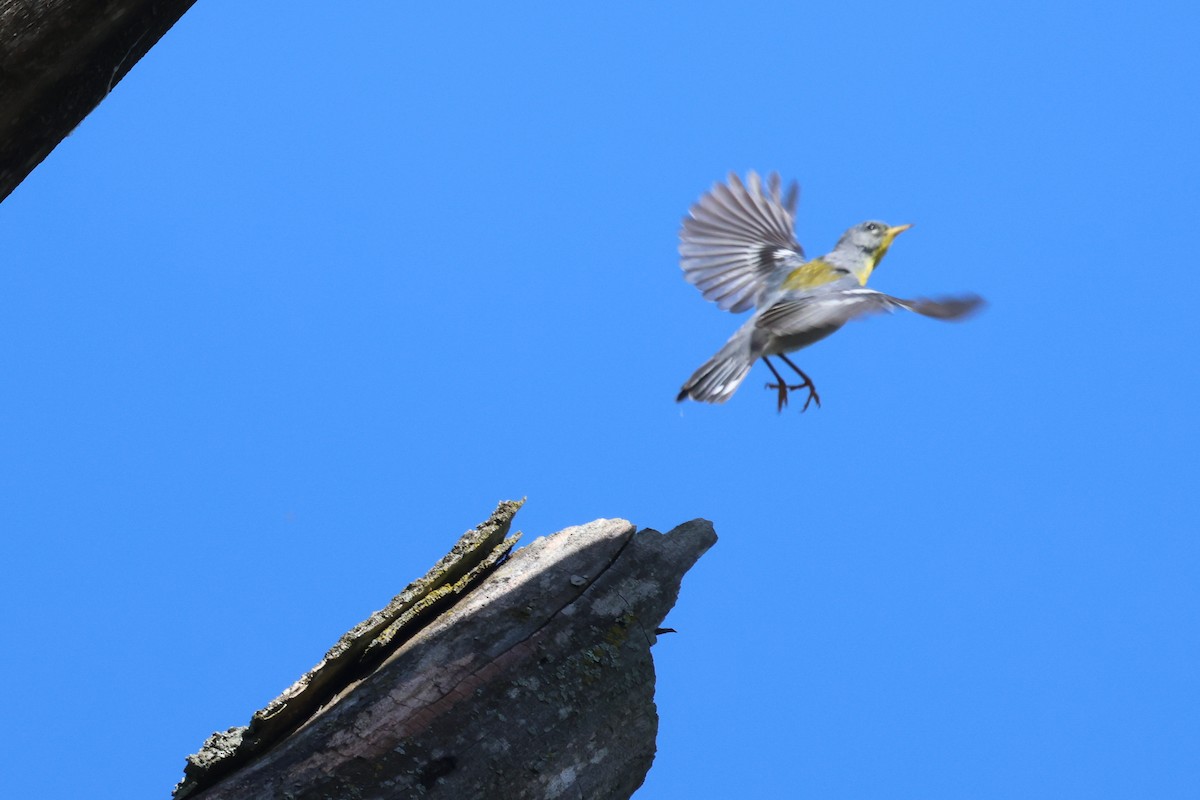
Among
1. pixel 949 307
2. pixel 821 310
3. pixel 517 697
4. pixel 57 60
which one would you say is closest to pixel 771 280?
pixel 821 310

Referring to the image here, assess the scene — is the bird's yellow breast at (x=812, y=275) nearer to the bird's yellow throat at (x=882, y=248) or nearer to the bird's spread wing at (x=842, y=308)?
the bird's yellow throat at (x=882, y=248)

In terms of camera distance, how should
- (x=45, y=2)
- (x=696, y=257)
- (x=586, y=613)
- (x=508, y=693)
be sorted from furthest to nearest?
(x=696, y=257), (x=586, y=613), (x=508, y=693), (x=45, y=2)

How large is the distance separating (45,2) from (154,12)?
0.16 meters

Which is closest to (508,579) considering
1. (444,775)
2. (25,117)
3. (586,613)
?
(586,613)

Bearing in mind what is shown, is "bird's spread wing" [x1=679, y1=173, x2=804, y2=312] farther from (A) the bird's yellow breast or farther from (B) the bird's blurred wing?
(B) the bird's blurred wing

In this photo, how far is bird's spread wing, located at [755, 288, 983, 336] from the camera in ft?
5.66

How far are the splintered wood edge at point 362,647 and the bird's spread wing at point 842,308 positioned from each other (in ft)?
1.69

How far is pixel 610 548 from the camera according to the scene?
1951 mm

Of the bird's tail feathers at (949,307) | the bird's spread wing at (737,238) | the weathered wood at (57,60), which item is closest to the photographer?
the weathered wood at (57,60)

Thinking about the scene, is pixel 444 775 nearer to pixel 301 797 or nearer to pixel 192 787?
pixel 301 797

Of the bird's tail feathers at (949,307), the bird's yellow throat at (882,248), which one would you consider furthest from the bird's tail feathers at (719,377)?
the bird's yellow throat at (882,248)

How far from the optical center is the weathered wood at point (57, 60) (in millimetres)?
1470

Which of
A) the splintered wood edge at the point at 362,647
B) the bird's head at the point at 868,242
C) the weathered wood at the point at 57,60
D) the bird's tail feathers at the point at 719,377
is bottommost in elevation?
the splintered wood edge at the point at 362,647

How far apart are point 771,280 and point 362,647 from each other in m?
1.13
